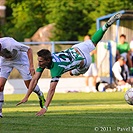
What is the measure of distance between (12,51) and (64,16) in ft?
96.4

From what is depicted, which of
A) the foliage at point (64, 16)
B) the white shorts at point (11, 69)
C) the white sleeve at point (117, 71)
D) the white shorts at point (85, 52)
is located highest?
the white shorts at point (85, 52)

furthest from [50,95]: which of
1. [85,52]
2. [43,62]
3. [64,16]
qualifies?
[64,16]

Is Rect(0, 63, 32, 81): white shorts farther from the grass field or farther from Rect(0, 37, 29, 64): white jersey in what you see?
the grass field

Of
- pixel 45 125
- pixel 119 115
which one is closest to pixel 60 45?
pixel 119 115

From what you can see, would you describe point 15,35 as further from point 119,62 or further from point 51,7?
point 119,62

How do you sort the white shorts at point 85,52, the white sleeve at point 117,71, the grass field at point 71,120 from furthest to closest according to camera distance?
the white sleeve at point 117,71, the white shorts at point 85,52, the grass field at point 71,120

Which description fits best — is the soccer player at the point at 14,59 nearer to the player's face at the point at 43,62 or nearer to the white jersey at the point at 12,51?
the white jersey at the point at 12,51

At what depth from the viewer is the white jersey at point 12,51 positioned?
1479cm

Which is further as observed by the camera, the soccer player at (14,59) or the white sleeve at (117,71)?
the white sleeve at (117,71)

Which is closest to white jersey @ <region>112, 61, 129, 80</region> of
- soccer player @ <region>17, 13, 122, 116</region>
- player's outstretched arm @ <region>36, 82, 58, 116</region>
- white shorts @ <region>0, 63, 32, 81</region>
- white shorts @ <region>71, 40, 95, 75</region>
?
soccer player @ <region>17, 13, 122, 116</region>

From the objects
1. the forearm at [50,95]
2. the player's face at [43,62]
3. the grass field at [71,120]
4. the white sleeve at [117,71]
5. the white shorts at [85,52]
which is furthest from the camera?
the white sleeve at [117,71]

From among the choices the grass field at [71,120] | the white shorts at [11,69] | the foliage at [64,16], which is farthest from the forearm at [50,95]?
the foliage at [64,16]

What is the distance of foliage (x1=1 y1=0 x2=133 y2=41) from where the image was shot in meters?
44.0

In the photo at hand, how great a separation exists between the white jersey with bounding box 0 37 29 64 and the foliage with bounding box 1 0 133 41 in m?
27.1
